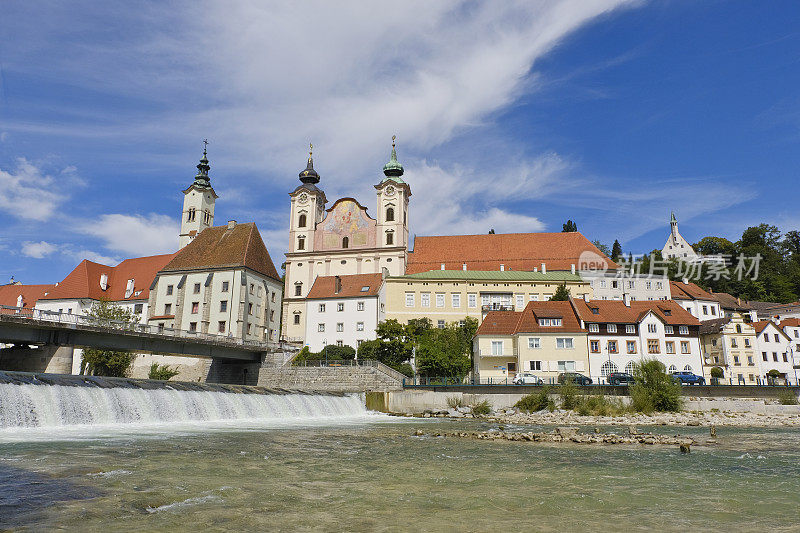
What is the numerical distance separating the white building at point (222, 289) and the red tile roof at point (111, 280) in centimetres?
797

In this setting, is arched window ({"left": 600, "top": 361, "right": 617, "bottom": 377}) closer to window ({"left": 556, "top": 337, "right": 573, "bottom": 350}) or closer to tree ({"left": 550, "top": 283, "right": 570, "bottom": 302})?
window ({"left": 556, "top": 337, "right": 573, "bottom": 350})

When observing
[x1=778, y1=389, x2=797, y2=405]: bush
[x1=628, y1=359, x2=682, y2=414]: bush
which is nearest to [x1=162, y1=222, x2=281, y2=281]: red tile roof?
[x1=628, y1=359, x2=682, y2=414]: bush

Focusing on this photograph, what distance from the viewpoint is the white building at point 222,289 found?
6353 centimetres

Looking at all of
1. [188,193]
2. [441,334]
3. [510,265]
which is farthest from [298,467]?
[188,193]

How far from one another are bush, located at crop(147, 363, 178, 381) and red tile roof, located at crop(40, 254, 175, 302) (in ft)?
57.6

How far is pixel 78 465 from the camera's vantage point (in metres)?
13.0

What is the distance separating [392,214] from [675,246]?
83.2 metres

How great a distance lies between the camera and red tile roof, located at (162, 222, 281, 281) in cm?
6581

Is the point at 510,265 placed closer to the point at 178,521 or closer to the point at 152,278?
the point at 152,278

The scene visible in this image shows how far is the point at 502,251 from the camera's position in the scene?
76.8 meters

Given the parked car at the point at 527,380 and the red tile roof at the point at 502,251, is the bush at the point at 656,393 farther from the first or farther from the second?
the red tile roof at the point at 502,251

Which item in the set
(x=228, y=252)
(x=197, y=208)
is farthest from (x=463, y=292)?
(x=197, y=208)

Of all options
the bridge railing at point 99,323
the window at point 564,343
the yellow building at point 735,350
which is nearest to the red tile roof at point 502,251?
the yellow building at point 735,350

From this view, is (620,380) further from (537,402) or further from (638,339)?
(638,339)
